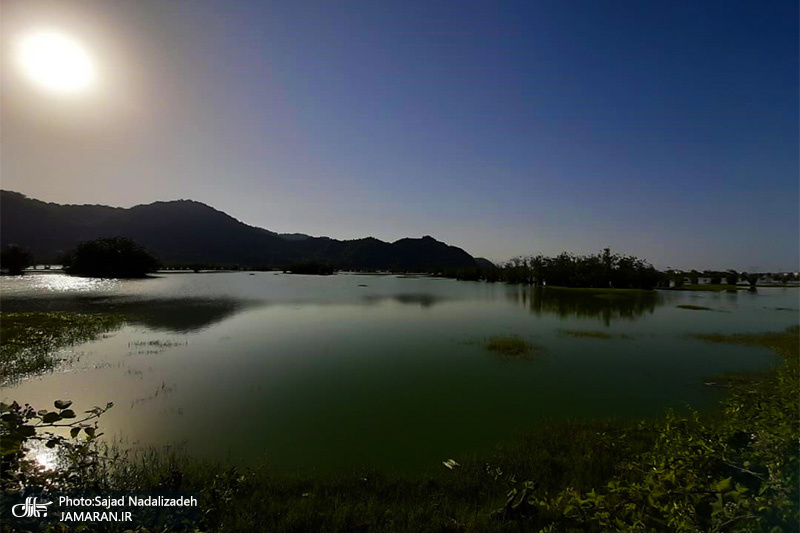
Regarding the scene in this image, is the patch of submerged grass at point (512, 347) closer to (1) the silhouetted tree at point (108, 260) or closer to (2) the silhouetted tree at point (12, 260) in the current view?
(1) the silhouetted tree at point (108, 260)

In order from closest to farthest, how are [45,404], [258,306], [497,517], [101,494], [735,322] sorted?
[101,494] → [497,517] → [45,404] → [735,322] → [258,306]

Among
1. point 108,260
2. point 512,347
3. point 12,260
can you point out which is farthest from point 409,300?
point 12,260

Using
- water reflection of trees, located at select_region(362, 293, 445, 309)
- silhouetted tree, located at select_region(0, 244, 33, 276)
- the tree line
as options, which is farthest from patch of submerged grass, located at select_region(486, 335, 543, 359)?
silhouetted tree, located at select_region(0, 244, 33, 276)

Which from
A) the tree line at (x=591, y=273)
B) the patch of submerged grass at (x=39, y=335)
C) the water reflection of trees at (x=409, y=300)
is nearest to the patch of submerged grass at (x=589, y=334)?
the water reflection of trees at (x=409, y=300)

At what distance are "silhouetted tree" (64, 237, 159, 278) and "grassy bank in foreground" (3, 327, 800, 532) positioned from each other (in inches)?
4176

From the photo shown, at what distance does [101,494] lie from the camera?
501 cm

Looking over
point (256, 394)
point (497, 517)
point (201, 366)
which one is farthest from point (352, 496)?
point (201, 366)

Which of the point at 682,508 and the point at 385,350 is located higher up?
the point at 682,508

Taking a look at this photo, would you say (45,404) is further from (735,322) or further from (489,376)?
(735,322)

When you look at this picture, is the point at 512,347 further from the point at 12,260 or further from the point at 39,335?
the point at 12,260

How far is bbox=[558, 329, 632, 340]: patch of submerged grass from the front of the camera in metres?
25.4

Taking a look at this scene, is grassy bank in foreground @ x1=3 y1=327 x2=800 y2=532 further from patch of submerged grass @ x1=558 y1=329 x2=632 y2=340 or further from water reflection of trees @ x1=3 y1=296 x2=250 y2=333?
water reflection of trees @ x1=3 y1=296 x2=250 y2=333

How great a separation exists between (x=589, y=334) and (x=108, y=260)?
110 meters

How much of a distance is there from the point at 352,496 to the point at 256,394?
7.51 metres
